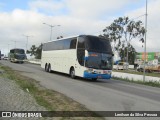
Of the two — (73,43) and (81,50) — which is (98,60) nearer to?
(81,50)

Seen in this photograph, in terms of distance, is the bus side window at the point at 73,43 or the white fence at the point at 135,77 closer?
the bus side window at the point at 73,43

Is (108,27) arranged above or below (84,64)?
above

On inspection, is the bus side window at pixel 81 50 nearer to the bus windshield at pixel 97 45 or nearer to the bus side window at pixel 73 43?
the bus windshield at pixel 97 45

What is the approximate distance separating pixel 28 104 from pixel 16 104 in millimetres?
392

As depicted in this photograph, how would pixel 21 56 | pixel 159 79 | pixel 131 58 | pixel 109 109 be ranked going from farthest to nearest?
pixel 131 58, pixel 21 56, pixel 159 79, pixel 109 109

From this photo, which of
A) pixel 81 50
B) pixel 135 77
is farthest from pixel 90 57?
pixel 135 77

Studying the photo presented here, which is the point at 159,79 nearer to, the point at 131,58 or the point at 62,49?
the point at 62,49

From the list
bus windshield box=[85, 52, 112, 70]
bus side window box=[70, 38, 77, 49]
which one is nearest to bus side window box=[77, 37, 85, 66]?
bus windshield box=[85, 52, 112, 70]

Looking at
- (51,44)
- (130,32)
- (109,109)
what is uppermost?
(130,32)

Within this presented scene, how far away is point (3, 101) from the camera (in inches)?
423

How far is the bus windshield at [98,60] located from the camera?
2419 cm

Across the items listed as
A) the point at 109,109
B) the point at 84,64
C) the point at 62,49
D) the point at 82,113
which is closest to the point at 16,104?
the point at 82,113

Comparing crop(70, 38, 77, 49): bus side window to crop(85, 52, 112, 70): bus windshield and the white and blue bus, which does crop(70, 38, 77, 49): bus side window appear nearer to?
the white and blue bus

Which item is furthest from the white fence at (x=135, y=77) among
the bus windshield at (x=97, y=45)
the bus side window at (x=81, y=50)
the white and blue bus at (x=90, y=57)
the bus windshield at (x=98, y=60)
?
the bus side window at (x=81, y=50)
